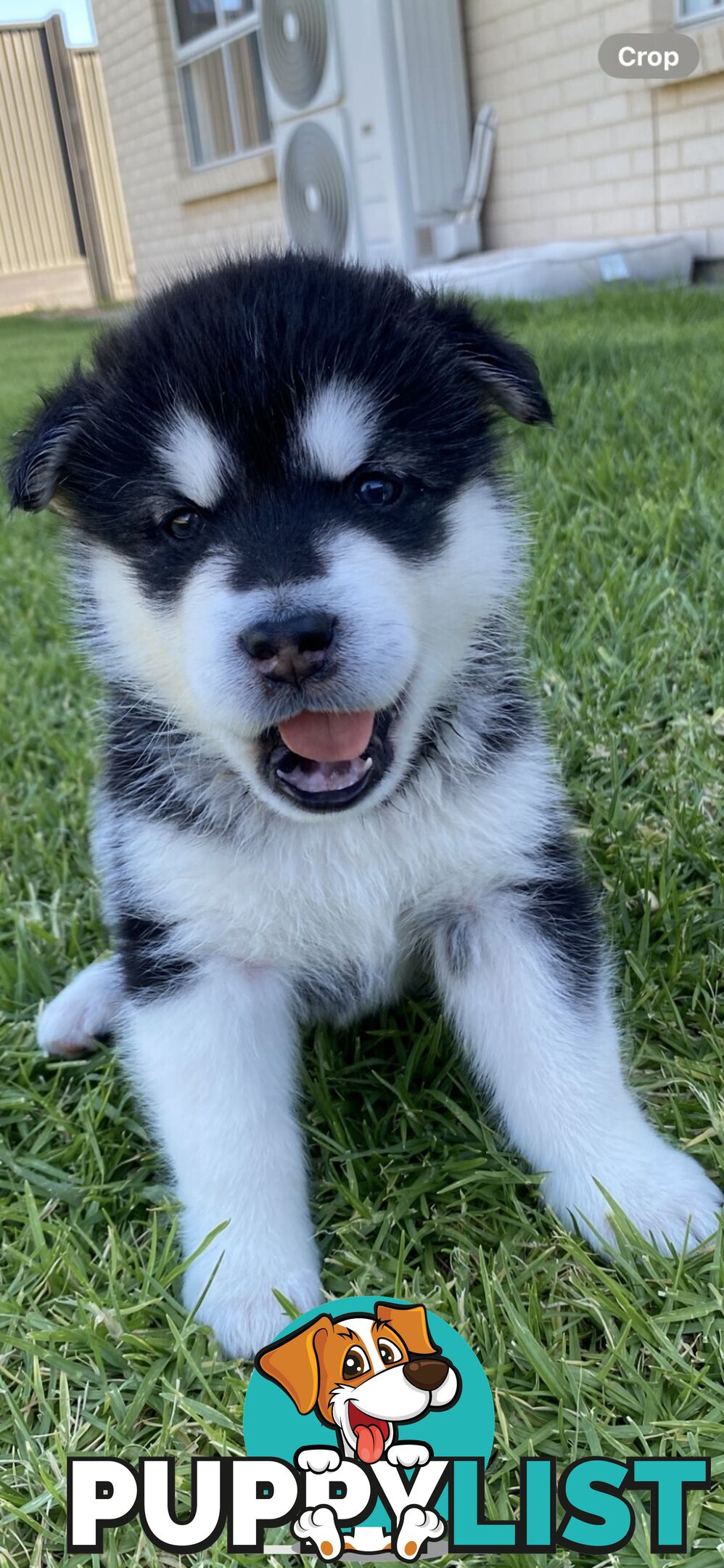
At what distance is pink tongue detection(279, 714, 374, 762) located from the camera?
6.29 ft

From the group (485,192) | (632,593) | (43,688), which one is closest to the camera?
(632,593)

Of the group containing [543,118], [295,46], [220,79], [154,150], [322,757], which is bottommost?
[322,757]

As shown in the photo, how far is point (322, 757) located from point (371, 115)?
35.7 feet

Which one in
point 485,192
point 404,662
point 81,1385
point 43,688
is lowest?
point 81,1385

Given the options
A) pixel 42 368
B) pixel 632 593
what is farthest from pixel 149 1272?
pixel 42 368

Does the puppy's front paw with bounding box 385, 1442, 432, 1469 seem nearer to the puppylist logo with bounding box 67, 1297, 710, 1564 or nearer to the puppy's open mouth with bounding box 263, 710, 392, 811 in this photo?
the puppylist logo with bounding box 67, 1297, 710, 1564

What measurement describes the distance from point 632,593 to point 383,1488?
2.94m

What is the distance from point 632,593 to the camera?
12.8 feet

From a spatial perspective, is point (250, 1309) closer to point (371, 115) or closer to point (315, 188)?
point (371, 115)

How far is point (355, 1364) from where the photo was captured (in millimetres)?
1491

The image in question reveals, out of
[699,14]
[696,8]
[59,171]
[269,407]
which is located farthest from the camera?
[59,171]

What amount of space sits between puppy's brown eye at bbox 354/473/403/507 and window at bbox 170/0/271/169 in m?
14.5

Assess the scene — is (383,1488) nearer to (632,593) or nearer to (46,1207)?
(46,1207)

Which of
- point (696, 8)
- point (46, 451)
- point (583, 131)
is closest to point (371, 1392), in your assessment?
point (46, 451)
